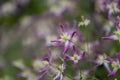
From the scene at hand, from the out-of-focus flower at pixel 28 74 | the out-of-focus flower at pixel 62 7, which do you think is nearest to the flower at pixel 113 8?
the out-of-focus flower at pixel 28 74

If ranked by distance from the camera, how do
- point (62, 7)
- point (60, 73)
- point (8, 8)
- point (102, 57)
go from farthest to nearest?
1. point (8, 8)
2. point (62, 7)
3. point (102, 57)
4. point (60, 73)

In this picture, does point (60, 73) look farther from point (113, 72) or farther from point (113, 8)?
point (113, 8)

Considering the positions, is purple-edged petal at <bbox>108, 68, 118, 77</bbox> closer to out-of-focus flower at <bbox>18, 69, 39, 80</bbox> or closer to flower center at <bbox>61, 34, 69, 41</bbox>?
flower center at <bbox>61, 34, 69, 41</bbox>

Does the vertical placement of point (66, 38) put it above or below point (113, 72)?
above

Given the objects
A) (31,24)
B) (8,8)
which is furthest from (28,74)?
(8,8)

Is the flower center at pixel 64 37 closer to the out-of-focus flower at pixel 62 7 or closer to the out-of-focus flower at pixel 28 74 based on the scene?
the out-of-focus flower at pixel 28 74

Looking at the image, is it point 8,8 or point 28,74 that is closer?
point 28,74

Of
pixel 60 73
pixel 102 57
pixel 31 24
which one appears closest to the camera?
pixel 60 73

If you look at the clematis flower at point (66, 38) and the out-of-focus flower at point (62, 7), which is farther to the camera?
the out-of-focus flower at point (62, 7)
